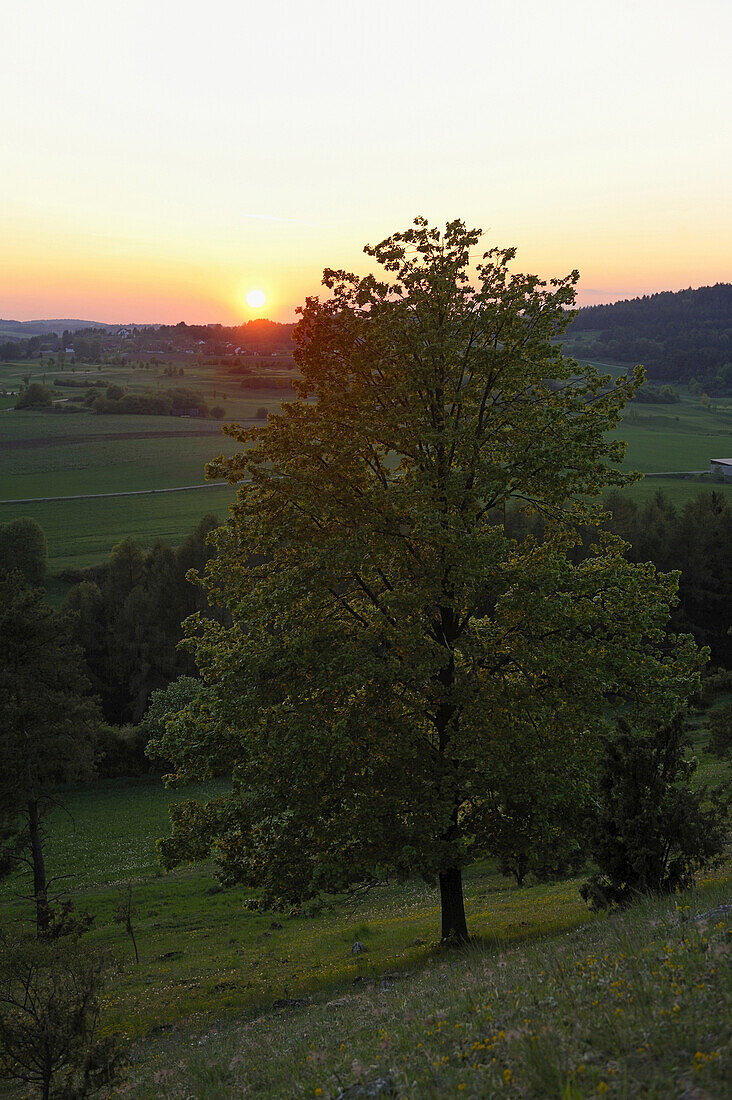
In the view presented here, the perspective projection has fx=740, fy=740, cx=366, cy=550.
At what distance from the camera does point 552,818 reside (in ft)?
57.7

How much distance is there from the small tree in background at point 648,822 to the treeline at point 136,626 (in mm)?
70322

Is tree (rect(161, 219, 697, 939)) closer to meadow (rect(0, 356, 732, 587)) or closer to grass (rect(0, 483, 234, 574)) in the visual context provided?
grass (rect(0, 483, 234, 574))

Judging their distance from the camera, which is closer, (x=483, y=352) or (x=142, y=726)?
(x=483, y=352)

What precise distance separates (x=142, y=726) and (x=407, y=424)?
57789mm

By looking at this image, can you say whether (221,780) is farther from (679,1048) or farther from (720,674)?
(679,1048)

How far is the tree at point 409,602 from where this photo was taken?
16.5 m

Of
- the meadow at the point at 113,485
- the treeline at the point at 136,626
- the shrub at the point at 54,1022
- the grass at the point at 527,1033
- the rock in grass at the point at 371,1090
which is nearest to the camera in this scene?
the grass at the point at 527,1033

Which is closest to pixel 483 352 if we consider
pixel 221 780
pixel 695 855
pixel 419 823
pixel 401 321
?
pixel 401 321

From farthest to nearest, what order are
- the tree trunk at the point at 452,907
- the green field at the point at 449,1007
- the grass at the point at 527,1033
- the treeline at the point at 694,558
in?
the treeline at the point at 694,558
the tree trunk at the point at 452,907
the green field at the point at 449,1007
the grass at the point at 527,1033

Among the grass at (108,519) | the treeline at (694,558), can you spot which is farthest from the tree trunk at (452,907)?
the grass at (108,519)

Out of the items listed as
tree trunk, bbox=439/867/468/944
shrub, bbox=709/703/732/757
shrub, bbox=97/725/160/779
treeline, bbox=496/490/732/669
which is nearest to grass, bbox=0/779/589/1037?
tree trunk, bbox=439/867/468/944

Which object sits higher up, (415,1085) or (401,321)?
(401,321)

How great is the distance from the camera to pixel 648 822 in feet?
53.3

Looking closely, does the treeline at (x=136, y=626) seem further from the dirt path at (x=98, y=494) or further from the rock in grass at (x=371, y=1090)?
the rock in grass at (x=371, y=1090)
